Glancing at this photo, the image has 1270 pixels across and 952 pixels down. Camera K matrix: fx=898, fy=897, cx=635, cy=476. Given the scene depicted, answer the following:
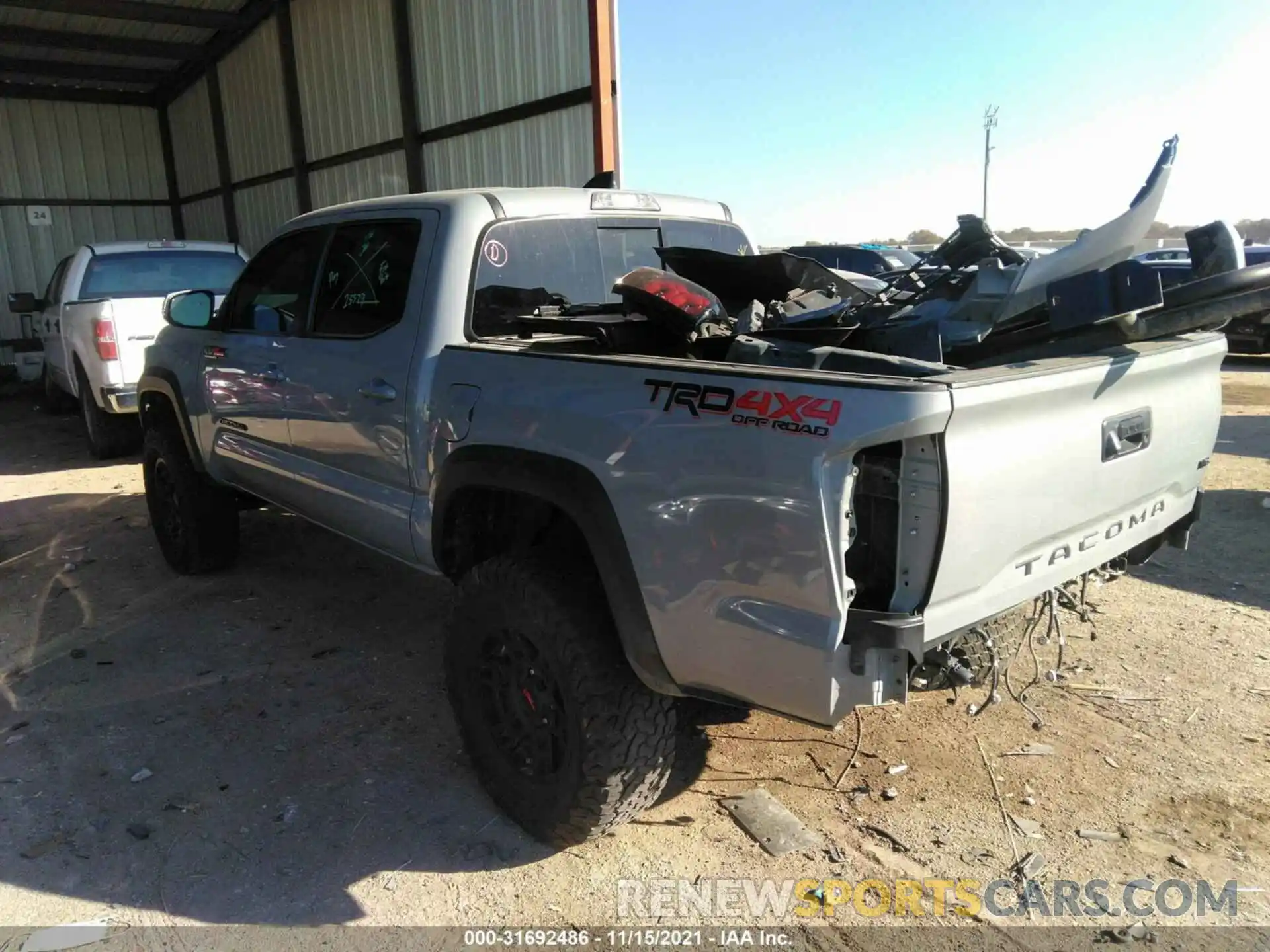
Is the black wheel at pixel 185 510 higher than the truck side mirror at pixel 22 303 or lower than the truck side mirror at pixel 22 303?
lower

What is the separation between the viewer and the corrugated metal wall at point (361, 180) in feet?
38.3

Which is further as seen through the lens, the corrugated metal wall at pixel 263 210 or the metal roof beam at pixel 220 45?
the corrugated metal wall at pixel 263 210

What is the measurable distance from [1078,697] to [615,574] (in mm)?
2270

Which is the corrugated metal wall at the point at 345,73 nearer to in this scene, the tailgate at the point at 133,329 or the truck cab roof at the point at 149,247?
the truck cab roof at the point at 149,247

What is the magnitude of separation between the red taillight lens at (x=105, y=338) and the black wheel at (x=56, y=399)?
4064 millimetres

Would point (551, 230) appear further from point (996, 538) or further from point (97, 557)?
point (97, 557)

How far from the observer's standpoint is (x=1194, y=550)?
5203 millimetres

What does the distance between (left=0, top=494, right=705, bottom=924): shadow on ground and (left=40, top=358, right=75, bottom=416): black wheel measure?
6.77 meters

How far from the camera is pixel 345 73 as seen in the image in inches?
480

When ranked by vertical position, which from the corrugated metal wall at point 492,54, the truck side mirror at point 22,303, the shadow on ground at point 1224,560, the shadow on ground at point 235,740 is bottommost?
the shadow on ground at point 235,740

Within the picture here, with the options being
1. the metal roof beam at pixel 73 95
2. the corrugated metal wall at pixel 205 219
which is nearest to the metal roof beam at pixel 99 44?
the metal roof beam at pixel 73 95

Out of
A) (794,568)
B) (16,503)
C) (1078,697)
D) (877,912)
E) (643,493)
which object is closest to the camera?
(794,568)

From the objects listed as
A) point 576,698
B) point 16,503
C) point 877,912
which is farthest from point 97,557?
point 877,912

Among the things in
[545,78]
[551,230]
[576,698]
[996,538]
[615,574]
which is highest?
[545,78]
